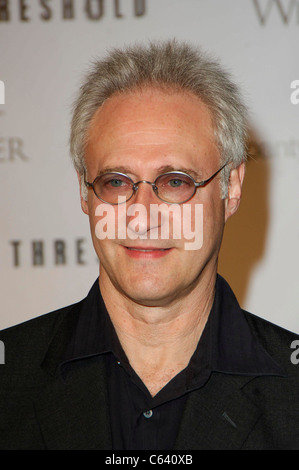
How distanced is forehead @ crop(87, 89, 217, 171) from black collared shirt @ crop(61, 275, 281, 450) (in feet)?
1.49

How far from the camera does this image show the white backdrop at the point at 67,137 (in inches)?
122

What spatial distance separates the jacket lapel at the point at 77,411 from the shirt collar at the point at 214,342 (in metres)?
0.05

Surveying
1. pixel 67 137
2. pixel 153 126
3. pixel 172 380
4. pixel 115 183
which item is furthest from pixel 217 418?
pixel 67 137

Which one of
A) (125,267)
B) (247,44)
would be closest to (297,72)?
(247,44)

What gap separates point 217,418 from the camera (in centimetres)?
186

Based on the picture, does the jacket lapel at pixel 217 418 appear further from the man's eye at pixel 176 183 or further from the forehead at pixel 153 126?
the forehead at pixel 153 126

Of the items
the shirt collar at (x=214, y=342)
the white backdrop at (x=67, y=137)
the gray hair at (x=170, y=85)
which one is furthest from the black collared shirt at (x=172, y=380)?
the white backdrop at (x=67, y=137)

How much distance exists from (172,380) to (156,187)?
1.74 feet

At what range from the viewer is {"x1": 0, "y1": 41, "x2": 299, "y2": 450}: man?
1.86 m

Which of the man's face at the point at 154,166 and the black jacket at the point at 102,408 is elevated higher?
the man's face at the point at 154,166

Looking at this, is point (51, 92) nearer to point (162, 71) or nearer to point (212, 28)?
point (212, 28)

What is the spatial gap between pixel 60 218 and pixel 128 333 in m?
1.26

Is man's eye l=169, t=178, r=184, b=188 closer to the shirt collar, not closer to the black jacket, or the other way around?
the shirt collar

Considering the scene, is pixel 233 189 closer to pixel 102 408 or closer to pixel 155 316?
pixel 155 316
